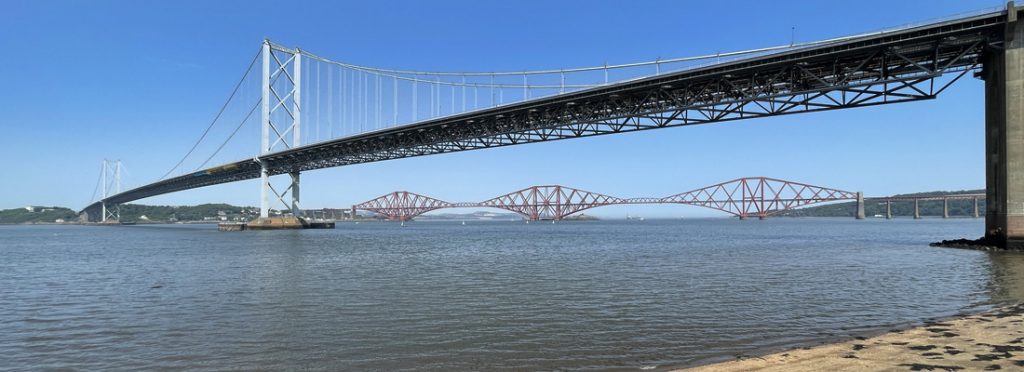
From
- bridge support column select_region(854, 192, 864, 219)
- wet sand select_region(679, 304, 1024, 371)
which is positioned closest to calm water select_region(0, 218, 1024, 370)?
wet sand select_region(679, 304, 1024, 371)

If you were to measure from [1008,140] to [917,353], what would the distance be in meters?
20.7

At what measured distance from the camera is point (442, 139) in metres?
56.2

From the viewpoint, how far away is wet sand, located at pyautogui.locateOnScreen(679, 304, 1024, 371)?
661 centimetres

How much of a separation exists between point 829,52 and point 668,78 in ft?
30.0

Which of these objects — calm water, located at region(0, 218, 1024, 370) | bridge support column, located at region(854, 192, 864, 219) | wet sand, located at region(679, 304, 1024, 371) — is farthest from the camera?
bridge support column, located at region(854, 192, 864, 219)

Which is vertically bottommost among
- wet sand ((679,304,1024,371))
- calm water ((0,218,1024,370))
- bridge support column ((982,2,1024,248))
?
calm water ((0,218,1024,370))

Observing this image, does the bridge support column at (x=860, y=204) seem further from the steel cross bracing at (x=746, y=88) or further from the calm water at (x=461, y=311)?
→ the calm water at (x=461, y=311)

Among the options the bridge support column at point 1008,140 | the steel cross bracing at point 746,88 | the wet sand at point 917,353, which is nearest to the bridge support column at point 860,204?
the steel cross bracing at point 746,88

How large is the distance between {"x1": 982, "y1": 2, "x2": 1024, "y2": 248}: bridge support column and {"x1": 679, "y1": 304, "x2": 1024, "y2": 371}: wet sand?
56.8 ft

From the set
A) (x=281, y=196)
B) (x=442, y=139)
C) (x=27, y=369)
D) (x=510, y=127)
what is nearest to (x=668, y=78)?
(x=510, y=127)

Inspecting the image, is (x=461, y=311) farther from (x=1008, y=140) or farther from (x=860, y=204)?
(x=860, y=204)

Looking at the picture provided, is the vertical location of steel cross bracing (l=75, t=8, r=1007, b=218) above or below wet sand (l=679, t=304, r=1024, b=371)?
above

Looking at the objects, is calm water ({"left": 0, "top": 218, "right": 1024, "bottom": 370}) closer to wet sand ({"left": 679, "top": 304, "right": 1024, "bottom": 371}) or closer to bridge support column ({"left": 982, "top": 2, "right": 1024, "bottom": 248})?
wet sand ({"left": 679, "top": 304, "right": 1024, "bottom": 371})

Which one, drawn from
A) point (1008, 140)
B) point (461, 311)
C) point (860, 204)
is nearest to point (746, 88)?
point (1008, 140)
